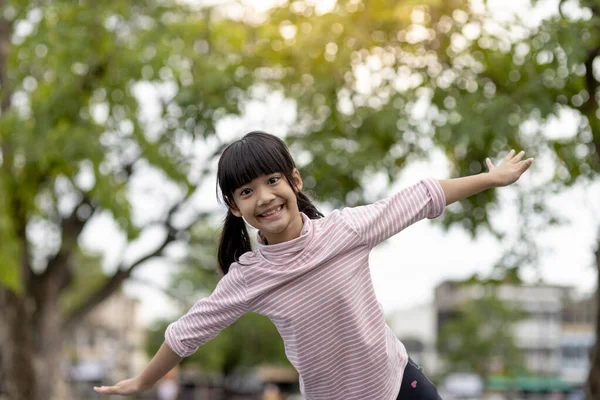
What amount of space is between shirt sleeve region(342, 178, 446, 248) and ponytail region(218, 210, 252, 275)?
0.47 meters

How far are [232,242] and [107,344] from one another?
2721 inches

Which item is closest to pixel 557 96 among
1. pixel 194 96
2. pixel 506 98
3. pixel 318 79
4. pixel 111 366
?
pixel 506 98

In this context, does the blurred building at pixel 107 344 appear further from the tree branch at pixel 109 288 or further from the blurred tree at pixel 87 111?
the blurred tree at pixel 87 111

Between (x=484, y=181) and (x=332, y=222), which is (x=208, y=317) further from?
(x=484, y=181)

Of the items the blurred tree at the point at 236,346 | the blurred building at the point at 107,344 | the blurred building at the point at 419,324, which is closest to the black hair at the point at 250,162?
the blurred tree at the point at 236,346

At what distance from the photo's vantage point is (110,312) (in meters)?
76.0

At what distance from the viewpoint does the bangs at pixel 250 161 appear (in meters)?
2.78

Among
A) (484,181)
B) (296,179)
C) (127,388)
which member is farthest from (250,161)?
(127,388)

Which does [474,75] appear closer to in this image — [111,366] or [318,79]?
[318,79]

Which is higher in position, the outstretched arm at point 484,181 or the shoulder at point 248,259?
the outstretched arm at point 484,181

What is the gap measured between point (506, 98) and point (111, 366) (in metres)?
48.7

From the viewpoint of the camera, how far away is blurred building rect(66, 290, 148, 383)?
53969 millimetres

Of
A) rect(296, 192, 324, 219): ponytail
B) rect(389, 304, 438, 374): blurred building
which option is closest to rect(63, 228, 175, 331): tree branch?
rect(296, 192, 324, 219): ponytail

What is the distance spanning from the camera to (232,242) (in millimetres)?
3178
